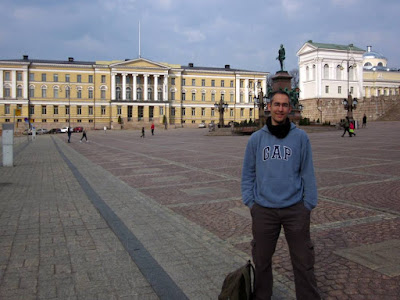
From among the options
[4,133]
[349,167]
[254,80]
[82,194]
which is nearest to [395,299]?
[82,194]

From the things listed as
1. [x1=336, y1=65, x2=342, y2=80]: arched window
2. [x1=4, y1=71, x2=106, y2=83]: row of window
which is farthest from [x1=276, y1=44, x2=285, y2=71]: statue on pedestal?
[x1=4, y1=71, x2=106, y2=83]: row of window

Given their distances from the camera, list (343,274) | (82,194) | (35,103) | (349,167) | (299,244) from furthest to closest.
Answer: (35,103), (349,167), (82,194), (343,274), (299,244)

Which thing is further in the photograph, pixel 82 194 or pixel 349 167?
pixel 349 167

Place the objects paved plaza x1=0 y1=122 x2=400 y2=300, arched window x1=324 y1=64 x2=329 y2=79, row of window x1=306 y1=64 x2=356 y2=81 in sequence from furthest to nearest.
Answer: row of window x1=306 y1=64 x2=356 y2=81, arched window x1=324 y1=64 x2=329 y2=79, paved plaza x1=0 y1=122 x2=400 y2=300

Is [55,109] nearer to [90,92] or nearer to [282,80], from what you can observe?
[90,92]

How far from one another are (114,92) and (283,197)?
89648 mm

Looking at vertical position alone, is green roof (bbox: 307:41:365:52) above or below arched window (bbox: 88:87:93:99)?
above

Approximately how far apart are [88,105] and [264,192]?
90547 millimetres

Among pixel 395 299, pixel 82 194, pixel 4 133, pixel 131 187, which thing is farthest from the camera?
pixel 4 133

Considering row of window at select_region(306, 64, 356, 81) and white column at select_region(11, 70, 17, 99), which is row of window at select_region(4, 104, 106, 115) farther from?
row of window at select_region(306, 64, 356, 81)

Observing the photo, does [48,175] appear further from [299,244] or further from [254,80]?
[254,80]

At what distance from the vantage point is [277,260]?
4.83 metres

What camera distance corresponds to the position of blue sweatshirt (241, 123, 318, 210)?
10.6 ft

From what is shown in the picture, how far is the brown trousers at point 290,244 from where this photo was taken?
324 cm
